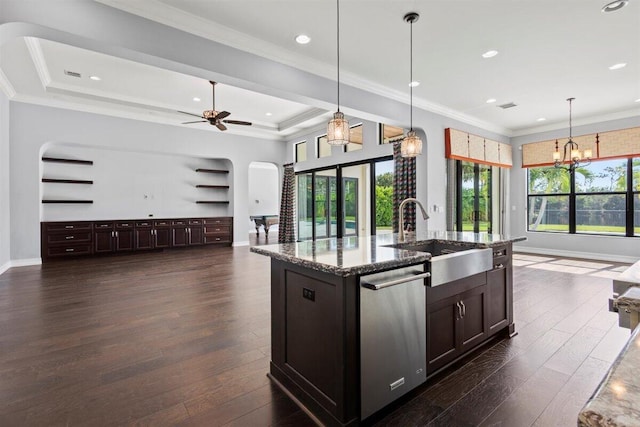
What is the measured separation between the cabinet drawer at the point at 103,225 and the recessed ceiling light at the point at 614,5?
909cm

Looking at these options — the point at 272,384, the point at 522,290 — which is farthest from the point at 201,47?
the point at 522,290

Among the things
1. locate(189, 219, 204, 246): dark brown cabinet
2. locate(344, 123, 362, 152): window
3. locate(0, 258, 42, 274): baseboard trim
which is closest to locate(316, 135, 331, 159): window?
locate(344, 123, 362, 152): window

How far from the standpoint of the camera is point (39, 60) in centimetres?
471

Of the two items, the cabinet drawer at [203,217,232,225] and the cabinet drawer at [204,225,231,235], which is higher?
the cabinet drawer at [203,217,232,225]

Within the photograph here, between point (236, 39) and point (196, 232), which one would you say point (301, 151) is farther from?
point (236, 39)

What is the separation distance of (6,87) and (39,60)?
1341 mm

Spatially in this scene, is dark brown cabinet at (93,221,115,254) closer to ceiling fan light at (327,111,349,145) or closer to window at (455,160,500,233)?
ceiling fan light at (327,111,349,145)

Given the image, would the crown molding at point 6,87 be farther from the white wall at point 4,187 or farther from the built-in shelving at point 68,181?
the built-in shelving at point 68,181

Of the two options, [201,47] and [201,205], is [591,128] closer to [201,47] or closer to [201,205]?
[201,47]

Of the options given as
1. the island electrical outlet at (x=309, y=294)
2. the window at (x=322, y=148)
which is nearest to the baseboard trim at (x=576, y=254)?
the window at (x=322, y=148)

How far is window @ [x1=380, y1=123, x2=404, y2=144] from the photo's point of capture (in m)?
6.69

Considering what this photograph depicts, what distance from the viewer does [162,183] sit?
838cm

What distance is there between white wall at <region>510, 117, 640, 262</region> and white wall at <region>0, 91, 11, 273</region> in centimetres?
1065

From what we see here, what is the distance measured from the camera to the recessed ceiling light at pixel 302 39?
11.7 ft
